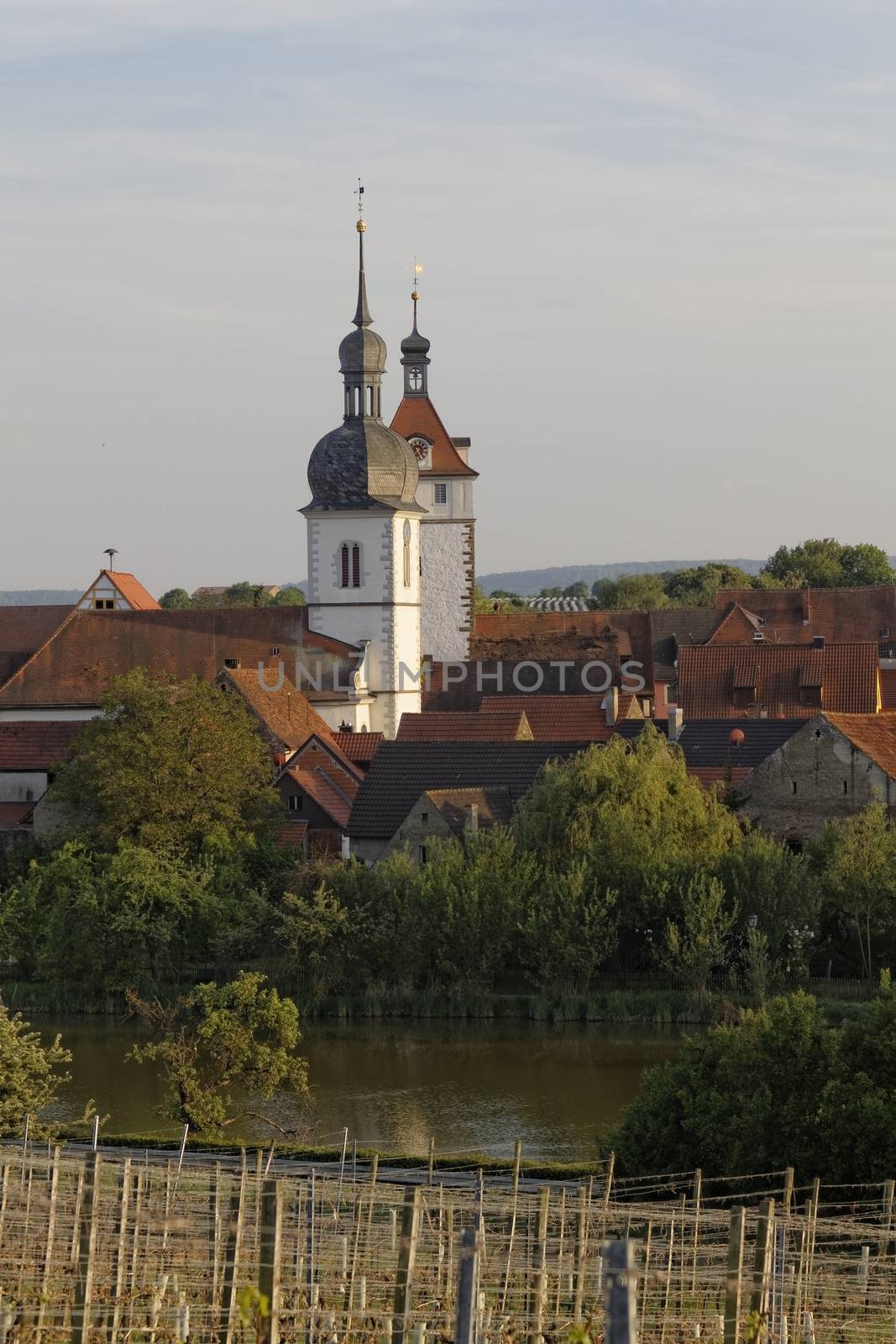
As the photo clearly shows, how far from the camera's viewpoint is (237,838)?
152ft

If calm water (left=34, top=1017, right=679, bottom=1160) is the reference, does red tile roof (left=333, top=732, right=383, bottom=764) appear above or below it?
above

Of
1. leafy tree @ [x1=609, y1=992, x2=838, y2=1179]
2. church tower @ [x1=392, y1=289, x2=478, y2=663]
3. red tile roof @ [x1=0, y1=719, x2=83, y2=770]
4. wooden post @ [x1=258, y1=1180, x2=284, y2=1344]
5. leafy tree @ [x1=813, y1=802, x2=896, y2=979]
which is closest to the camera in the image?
wooden post @ [x1=258, y1=1180, x2=284, y2=1344]

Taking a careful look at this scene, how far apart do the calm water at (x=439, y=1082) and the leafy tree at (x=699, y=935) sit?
1.69 m

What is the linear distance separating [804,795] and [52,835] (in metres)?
16.0

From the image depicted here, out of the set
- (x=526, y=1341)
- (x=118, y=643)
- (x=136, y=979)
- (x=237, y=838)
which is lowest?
(x=526, y=1341)

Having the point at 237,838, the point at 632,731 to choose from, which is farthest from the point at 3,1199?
the point at 632,731

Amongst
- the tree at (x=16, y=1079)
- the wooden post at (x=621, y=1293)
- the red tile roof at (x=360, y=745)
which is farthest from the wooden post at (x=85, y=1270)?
the red tile roof at (x=360, y=745)

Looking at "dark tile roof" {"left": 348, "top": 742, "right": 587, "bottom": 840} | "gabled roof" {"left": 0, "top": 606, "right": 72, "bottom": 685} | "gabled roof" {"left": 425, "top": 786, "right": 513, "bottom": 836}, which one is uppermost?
"gabled roof" {"left": 0, "top": 606, "right": 72, "bottom": 685}

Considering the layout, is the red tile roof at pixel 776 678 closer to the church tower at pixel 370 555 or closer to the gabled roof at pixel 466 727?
the church tower at pixel 370 555

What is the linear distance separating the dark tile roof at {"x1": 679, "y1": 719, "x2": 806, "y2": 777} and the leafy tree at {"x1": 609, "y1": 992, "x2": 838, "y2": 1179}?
66.6ft

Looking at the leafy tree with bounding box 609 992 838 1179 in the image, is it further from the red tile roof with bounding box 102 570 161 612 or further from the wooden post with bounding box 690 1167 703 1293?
the red tile roof with bounding box 102 570 161 612

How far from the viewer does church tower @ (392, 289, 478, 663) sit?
72.9 meters

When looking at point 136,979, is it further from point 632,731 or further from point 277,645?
point 277,645

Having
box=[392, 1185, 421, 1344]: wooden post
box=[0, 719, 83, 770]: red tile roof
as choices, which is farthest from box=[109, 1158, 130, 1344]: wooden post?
box=[0, 719, 83, 770]: red tile roof
